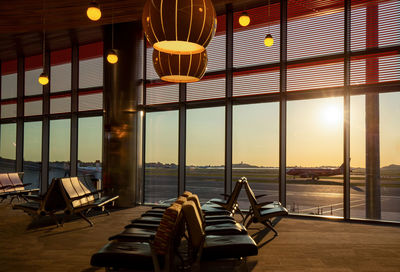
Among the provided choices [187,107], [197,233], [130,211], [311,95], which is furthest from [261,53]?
[197,233]

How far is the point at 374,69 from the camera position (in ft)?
21.7

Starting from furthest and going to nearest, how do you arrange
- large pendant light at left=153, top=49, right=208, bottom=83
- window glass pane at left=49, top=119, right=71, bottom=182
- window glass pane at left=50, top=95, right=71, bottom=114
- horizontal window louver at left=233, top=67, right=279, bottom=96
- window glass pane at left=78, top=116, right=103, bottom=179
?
window glass pane at left=49, top=119, right=71, bottom=182 < window glass pane at left=50, top=95, right=71, bottom=114 < window glass pane at left=78, top=116, right=103, bottom=179 < horizontal window louver at left=233, top=67, right=279, bottom=96 < large pendant light at left=153, top=49, right=208, bottom=83

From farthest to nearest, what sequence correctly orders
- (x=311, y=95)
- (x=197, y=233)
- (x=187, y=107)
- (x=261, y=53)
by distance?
(x=187, y=107) → (x=261, y=53) → (x=311, y=95) → (x=197, y=233)

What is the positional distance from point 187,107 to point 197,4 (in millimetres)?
6351

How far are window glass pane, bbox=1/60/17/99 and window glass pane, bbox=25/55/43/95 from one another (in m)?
0.60

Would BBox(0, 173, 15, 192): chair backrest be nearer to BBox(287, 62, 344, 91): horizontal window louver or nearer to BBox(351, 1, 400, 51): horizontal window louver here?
BBox(287, 62, 344, 91): horizontal window louver

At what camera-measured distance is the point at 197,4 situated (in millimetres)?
1969

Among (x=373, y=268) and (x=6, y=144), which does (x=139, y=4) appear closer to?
(x=373, y=268)

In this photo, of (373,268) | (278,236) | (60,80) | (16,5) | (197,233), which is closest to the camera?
(197,233)

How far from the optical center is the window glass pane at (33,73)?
1075cm

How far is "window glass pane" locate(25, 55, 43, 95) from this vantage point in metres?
10.8

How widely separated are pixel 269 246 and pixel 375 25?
4959 millimetres

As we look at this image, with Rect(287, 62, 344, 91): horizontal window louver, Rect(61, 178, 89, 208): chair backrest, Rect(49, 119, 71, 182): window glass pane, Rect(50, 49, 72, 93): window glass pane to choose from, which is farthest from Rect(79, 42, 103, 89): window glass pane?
Rect(287, 62, 344, 91): horizontal window louver

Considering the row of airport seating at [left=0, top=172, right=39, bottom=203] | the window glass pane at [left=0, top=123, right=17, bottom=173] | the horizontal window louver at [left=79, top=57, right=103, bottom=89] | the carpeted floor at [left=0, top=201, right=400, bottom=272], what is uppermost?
the horizontal window louver at [left=79, top=57, right=103, bottom=89]
